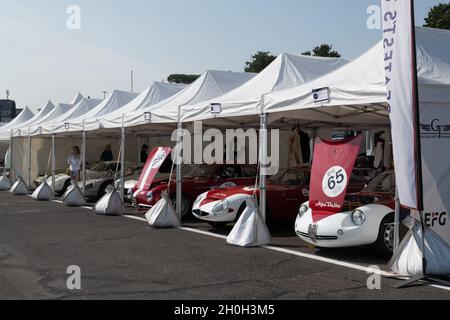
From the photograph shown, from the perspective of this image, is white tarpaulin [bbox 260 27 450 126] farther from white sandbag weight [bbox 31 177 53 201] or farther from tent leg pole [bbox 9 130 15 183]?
tent leg pole [bbox 9 130 15 183]

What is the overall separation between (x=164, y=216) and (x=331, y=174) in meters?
4.39

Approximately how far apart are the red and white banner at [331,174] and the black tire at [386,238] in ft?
2.22

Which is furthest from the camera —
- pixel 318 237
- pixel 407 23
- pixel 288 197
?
pixel 288 197

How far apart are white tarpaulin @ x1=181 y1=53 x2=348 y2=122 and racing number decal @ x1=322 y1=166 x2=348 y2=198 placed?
2183 millimetres

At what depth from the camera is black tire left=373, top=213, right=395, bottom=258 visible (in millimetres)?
7598

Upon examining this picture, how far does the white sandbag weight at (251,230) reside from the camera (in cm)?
891

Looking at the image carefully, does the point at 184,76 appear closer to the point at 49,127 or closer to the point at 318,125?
the point at 49,127

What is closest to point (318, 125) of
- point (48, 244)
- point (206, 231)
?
point (206, 231)

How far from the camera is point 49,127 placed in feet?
63.7

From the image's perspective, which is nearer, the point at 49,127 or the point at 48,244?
the point at 48,244

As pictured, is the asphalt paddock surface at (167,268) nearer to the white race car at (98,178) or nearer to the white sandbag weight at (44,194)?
the white race car at (98,178)
